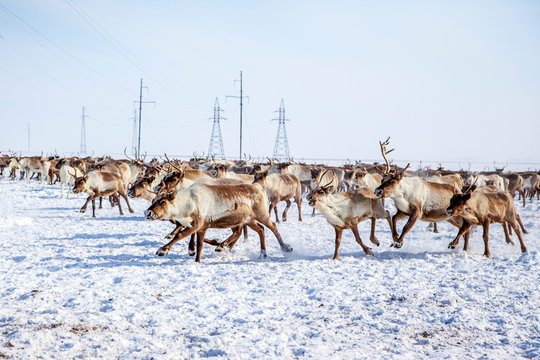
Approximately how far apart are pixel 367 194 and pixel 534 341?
15.6ft

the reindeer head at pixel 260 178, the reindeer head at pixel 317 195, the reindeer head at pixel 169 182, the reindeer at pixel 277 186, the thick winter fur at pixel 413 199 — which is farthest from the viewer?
the reindeer at pixel 277 186

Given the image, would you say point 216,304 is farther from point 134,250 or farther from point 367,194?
point 367,194

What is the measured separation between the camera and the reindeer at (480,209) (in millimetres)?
7938

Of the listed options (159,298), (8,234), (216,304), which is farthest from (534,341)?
(8,234)

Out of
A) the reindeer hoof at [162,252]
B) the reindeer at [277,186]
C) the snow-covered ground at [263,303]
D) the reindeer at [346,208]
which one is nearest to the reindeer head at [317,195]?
the reindeer at [346,208]

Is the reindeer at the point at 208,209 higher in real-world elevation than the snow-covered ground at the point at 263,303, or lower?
higher

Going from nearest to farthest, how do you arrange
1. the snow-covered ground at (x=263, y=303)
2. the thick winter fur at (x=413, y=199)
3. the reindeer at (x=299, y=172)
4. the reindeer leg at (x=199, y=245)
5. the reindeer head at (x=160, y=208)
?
1. the snow-covered ground at (x=263, y=303)
2. the reindeer head at (x=160, y=208)
3. the reindeer leg at (x=199, y=245)
4. the thick winter fur at (x=413, y=199)
5. the reindeer at (x=299, y=172)

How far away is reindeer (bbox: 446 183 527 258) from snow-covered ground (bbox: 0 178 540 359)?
568mm

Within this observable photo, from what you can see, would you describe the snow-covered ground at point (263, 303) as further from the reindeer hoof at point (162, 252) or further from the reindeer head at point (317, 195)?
the reindeer head at point (317, 195)

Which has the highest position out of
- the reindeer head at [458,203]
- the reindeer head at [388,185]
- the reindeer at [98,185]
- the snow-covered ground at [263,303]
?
the reindeer head at [388,185]

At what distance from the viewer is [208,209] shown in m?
7.39

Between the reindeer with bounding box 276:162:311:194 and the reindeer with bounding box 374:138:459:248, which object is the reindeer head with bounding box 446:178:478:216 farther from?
the reindeer with bounding box 276:162:311:194

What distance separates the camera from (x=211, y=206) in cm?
744

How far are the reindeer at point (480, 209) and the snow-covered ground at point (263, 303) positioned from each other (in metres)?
0.57
